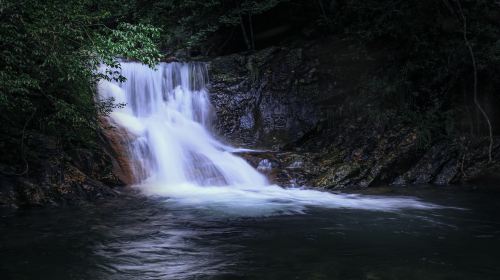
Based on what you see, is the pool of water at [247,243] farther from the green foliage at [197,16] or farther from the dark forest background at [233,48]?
the green foliage at [197,16]

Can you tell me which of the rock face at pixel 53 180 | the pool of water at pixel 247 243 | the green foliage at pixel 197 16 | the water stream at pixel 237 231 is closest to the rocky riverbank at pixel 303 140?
the rock face at pixel 53 180

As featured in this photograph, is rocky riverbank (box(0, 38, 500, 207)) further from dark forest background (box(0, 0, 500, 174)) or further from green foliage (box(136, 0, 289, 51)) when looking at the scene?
green foliage (box(136, 0, 289, 51))

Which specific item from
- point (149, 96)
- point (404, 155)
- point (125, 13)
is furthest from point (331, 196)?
point (125, 13)

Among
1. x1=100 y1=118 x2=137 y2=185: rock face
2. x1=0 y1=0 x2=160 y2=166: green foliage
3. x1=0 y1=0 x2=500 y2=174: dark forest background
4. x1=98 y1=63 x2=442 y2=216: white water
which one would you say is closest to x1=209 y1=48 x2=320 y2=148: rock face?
x1=98 y1=63 x2=442 y2=216: white water

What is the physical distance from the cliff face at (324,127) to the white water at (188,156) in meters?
0.65

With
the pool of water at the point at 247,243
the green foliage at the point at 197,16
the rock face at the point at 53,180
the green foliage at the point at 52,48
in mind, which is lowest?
the pool of water at the point at 247,243

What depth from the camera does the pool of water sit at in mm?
4941

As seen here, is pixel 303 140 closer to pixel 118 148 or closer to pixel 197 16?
pixel 118 148

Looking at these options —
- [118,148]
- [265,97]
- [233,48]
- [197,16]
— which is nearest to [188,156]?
[118,148]

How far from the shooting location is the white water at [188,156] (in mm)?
9445

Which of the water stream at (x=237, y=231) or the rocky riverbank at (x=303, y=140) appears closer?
the water stream at (x=237, y=231)

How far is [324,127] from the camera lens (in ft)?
47.1

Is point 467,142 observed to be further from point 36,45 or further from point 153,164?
point 36,45

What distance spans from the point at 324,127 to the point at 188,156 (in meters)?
4.49
